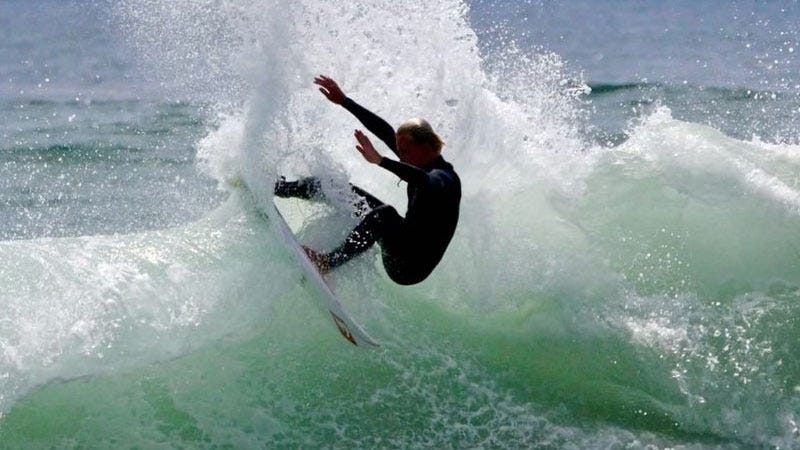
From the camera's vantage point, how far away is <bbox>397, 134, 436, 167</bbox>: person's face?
19.8 feet

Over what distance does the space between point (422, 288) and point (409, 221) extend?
1.28 meters

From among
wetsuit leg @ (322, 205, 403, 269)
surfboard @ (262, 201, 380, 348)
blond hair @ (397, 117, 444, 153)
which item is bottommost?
surfboard @ (262, 201, 380, 348)

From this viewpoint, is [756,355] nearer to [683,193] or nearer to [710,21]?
[683,193]

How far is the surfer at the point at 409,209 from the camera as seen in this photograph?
5980 mm

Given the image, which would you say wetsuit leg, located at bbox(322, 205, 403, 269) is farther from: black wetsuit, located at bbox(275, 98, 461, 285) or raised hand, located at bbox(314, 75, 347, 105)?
raised hand, located at bbox(314, 75, 347, 105)

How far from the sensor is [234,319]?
20.9ft

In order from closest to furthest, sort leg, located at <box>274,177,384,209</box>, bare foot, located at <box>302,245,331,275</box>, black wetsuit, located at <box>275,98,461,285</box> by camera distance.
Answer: black wetsuit, located at <box>275,98,461,285</box> → bare foot, located at <box>302,245,331,275</box> → leg, located at <box>274,177,384,209</box>

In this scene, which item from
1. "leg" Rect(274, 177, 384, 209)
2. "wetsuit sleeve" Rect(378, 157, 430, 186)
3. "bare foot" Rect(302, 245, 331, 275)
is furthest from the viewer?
"leg" Rect(274, 177, 384, 209)

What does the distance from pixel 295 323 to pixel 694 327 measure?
8.74 feet

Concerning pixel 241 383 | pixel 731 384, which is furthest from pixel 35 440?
pixel 731 384

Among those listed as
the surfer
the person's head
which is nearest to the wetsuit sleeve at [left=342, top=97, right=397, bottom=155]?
the surfer

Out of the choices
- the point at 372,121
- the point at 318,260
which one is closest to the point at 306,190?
the point at 318,260

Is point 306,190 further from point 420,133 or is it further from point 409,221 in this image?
point 420,133

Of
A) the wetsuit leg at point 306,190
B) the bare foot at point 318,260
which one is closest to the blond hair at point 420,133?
the wetsuit leg at point 306,190
